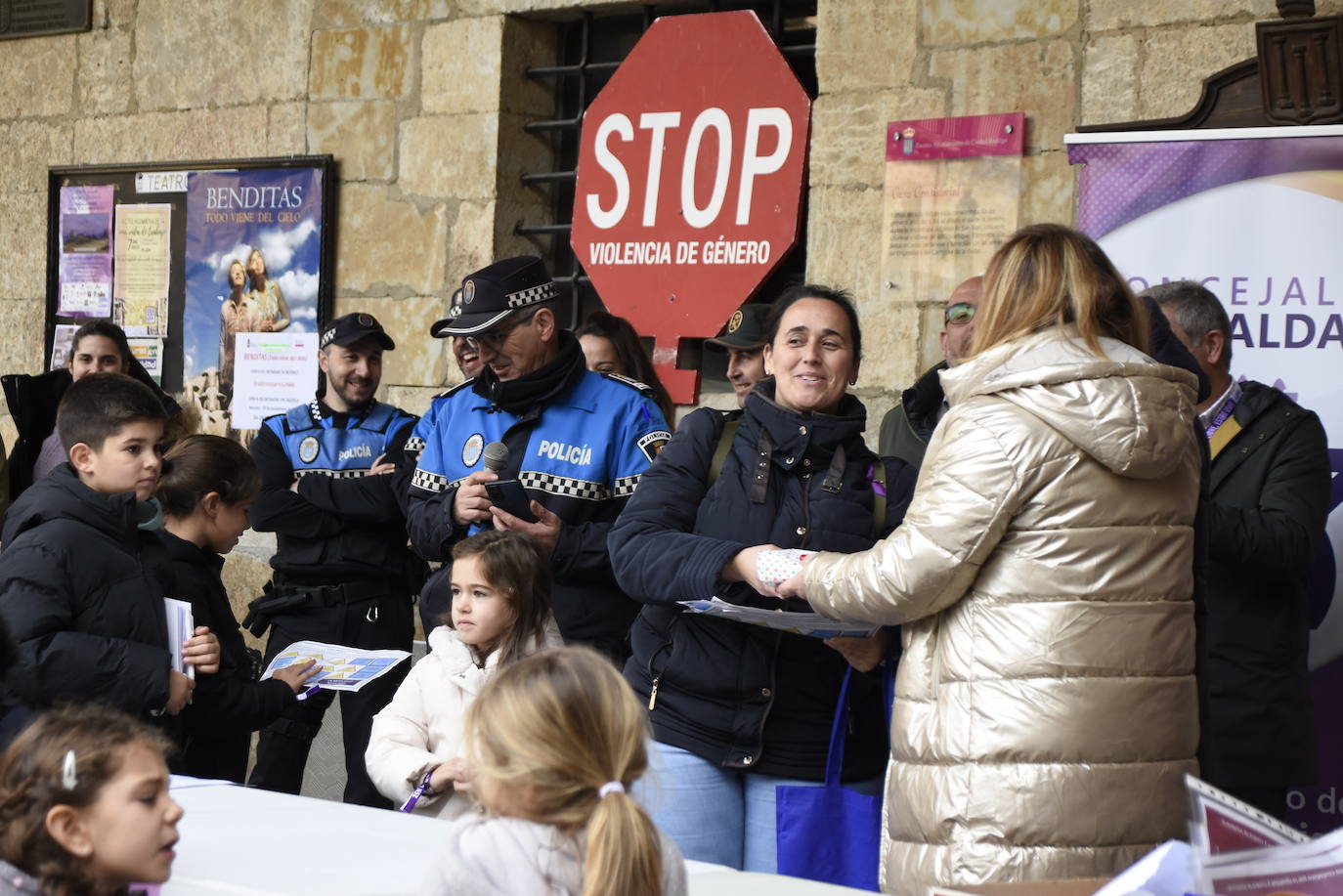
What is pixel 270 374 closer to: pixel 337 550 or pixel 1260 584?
pixel 337 550

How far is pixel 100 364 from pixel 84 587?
2.69 meters

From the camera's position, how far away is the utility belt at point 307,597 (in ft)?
15.1

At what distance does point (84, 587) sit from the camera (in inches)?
119

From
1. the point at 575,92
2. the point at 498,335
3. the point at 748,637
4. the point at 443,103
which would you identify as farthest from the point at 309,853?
the point at 575,92

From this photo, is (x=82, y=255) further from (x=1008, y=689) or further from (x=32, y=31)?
(x=1008, y=689)

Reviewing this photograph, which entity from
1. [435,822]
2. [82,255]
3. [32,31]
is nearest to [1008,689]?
[435,822]

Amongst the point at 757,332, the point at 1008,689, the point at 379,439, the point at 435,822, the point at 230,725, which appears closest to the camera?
the point at 1008,689

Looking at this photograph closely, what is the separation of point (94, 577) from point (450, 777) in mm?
824

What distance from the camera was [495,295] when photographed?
3.73m

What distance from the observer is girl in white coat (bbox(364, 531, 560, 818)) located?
3033 mm

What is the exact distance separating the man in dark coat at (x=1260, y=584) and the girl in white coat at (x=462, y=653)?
1520mm

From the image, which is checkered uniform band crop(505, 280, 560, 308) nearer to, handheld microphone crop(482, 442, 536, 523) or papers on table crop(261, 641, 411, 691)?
handheld microphone crop(482, 442, 536, 523)

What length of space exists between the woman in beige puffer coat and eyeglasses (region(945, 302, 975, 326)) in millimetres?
1750

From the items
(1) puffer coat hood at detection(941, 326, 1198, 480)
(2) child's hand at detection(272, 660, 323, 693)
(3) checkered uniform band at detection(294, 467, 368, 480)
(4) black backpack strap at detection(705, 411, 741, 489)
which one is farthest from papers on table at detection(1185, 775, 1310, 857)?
(3) checkered uniform band at detection(294, 467, 368, 480)
